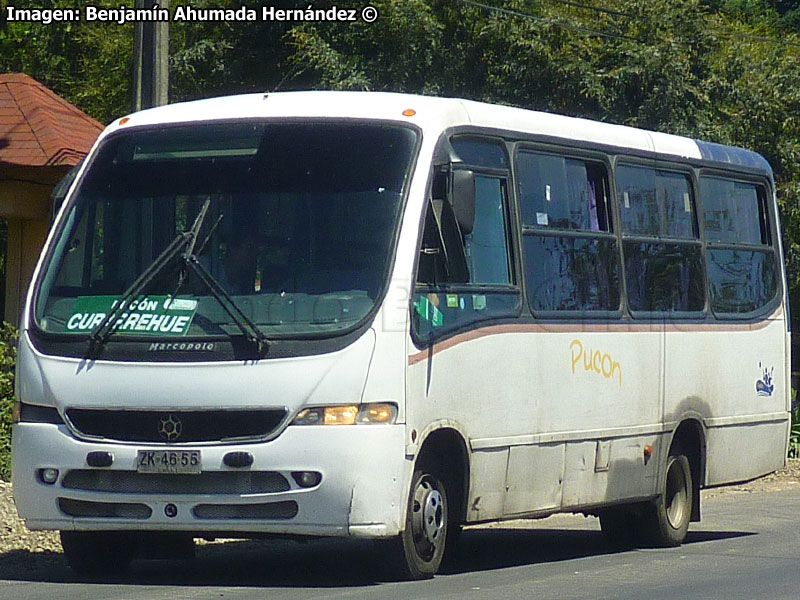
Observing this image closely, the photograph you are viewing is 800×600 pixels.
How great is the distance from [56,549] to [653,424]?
439cm

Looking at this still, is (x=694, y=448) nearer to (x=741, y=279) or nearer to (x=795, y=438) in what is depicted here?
(x=741, y=279)

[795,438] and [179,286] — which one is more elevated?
[179,286]

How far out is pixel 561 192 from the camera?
11305 millimetres

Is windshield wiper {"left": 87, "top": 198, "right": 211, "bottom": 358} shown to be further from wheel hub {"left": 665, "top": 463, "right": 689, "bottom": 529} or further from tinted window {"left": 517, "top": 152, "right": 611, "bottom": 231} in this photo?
wheel hub {"left": 665, "top": 463, "right": 689, "bottom": 529}

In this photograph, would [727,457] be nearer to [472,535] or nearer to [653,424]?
[653,424]

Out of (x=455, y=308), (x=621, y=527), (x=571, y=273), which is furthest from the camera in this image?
(x=621, y=527)

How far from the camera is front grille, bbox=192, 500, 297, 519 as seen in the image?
29.6 feet

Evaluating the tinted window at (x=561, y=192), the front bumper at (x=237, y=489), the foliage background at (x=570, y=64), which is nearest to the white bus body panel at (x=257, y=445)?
the front bumper at (x=237, y=489)

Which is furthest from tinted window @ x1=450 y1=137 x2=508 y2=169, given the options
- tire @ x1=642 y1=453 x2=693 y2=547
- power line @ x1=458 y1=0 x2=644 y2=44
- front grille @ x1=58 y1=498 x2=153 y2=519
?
power line @ x1=458 y1=0 x2=644 y2=44

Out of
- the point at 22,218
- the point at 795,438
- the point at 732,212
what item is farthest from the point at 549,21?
the point at 732,212

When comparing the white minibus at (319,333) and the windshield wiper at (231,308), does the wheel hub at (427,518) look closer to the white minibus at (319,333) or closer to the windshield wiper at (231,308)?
the white minibus at (319,333)

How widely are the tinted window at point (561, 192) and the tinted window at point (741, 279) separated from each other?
5.93 feet

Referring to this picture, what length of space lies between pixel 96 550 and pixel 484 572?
8.02 feet

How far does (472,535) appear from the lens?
13969mm
